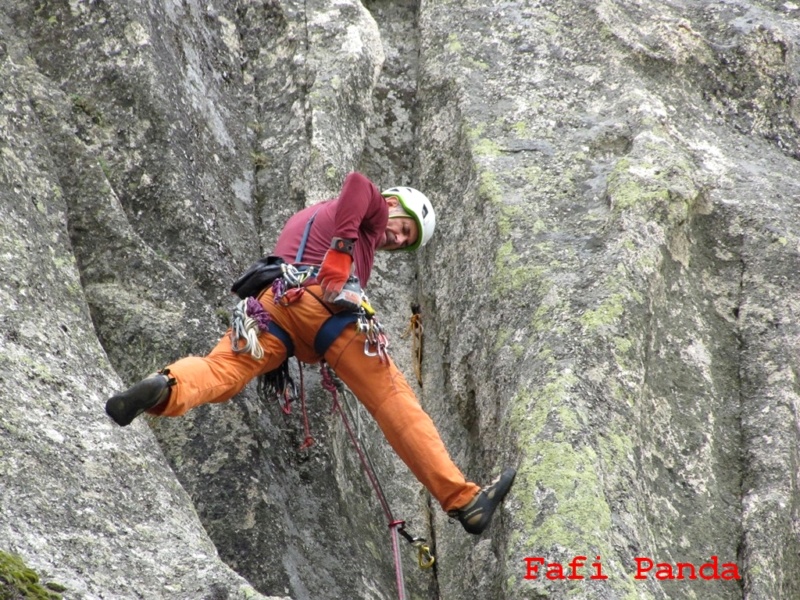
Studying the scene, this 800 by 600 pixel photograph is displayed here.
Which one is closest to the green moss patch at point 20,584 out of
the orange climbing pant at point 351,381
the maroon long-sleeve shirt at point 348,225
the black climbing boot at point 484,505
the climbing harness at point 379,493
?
the orange climbing pant at point 351,381

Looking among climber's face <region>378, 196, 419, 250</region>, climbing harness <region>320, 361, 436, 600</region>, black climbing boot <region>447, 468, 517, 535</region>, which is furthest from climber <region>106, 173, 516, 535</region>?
climbing harness <region>320, 361, 436, 600</region>

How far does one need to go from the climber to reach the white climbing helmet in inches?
18.0

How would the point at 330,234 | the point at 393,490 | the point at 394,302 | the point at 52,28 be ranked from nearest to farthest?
1. the point at 330,234
2. the point at 393,490
3. the point at 52,28
4. the point at 394,302

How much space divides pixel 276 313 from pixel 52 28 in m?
4.02

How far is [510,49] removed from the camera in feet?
38.0

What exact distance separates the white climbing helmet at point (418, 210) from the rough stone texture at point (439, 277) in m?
0.70

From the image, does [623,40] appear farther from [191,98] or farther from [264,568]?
[264,568]

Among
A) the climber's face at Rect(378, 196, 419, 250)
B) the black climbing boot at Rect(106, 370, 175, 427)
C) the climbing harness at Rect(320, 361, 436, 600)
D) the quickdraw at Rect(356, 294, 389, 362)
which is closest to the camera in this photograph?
the black climbing boot at Rect(106, 370, 175, 427)

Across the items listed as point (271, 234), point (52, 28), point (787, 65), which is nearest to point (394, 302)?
point (271, 234)

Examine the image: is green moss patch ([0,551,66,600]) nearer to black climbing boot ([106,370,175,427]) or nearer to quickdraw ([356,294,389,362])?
black climbing boot ([106,370,175,427])

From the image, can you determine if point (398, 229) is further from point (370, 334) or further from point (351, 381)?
point (351, 381)

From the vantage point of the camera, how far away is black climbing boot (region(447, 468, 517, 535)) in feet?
24.1

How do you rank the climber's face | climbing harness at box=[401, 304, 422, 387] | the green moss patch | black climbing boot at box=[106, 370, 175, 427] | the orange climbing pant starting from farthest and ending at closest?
climbing harness at box=[401, 304, 422, 387]
the climber's face
the orange climbing pant
black climbing boot at box=[106, 370, 175, 427]
the green moss patch

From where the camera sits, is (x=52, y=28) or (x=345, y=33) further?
(x=345, y=33)
